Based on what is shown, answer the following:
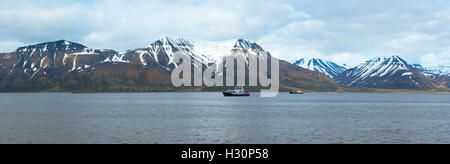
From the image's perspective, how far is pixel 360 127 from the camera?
84688mm

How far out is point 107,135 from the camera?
70125 mm
